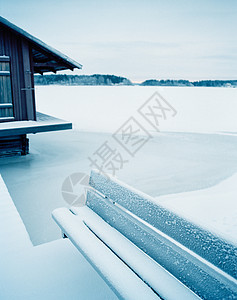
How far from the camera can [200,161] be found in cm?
905

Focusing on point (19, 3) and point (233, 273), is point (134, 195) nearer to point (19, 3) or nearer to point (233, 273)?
point (233, 273)

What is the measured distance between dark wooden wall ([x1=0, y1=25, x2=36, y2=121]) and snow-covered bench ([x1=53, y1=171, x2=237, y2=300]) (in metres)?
6.50

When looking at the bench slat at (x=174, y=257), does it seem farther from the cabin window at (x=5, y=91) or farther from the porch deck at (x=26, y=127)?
the cabin window at (x=5, y=91)

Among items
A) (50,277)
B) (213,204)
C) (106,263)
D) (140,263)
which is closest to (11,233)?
(50,277)

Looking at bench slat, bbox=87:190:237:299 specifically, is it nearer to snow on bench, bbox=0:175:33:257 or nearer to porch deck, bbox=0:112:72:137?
snow on bench, bbox=0:175:33:257

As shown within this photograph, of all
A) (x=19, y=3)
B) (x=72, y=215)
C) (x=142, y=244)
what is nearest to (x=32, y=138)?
(x=72, y=215)

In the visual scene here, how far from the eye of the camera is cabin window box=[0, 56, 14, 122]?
26.6 feet

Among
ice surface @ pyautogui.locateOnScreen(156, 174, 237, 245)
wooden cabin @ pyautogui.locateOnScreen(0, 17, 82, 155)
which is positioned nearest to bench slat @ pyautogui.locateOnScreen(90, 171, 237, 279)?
ice surface @ pyautogui.locateOnScreen(156, 174, 237, 245)

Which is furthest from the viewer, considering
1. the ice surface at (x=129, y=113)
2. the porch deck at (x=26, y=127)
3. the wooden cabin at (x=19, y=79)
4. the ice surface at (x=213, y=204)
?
the ice surface at (x=129, y=113)

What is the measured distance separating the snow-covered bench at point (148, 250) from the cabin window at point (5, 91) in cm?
641

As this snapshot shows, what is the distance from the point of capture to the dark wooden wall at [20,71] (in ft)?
26.5

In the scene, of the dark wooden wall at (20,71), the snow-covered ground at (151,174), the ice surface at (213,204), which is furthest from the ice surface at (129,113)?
the ice surface at (213,204)

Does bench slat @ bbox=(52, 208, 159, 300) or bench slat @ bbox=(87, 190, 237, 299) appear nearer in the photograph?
bench slat @ bbox=(87, 190, 237, 299)

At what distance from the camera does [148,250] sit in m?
2.23
